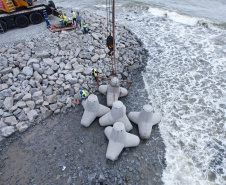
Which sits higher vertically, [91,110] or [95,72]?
[95,72]

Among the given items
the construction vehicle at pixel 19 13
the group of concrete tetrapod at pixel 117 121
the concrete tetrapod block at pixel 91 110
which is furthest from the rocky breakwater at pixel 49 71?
the construction vehicle at pixel 19 13

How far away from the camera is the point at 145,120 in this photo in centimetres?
596

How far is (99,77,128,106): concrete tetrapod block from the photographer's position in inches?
266

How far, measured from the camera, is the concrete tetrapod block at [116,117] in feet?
19.1

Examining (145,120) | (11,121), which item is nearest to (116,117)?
(145,120)

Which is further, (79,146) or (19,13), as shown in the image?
(19,13)

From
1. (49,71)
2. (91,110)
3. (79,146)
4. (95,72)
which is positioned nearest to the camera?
(79,146)

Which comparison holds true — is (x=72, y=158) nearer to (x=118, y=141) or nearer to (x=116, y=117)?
(x=118, y=141)

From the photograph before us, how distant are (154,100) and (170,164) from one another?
9.89 ft

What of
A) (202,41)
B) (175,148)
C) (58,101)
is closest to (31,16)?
(58,101)

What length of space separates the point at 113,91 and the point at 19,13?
7.70 meters

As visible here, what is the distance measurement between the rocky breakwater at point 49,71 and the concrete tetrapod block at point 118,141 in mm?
2545

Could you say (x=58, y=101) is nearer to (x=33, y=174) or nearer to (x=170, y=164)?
(x=33, y=174)

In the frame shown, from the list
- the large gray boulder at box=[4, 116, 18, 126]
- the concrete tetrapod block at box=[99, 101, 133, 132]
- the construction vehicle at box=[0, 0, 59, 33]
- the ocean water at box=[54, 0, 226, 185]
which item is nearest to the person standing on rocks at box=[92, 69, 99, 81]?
the concrete tetrapod block at box=[99, 101, 133, 132]
